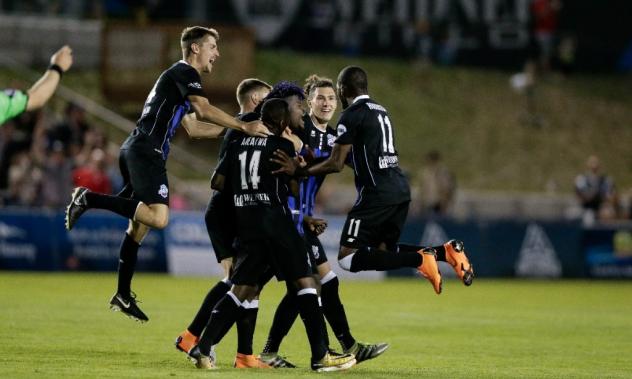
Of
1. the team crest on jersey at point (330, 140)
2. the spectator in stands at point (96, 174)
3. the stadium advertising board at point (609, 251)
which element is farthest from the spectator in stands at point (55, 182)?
the team crest on jersey at point (330, 140)

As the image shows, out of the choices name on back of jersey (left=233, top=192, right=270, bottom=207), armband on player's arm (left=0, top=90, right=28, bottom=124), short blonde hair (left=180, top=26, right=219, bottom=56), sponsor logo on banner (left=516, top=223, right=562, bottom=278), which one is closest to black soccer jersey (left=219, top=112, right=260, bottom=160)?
name on back of jersey (left=233, top=192, right=270, bottom=207)

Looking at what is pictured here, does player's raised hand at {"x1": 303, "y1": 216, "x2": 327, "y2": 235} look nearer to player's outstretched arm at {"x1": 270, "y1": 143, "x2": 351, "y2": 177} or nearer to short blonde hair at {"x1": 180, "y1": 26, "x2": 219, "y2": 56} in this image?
player's outstretched arm at {"x1": 270, "y1": 143, "x2": 351, "y2": 177}

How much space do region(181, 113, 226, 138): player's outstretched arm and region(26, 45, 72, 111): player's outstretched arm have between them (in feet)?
8.33

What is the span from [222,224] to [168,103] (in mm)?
1319

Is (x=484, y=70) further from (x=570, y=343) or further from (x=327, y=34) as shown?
(x=570, y=343)

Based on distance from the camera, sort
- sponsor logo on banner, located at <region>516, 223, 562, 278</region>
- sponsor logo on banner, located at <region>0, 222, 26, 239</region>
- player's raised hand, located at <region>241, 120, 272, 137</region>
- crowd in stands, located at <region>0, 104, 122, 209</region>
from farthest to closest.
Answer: sponsor logo on banner, located at <region>516, 223, 562, 278</region>, crowd in stands, located at <region>0, 104, 122, 209</region>, sponsor logo on banner, located at <region>0, 222, 26, 239</region>, player's raised hand, located at <region>241, 120, 272, 137</region>

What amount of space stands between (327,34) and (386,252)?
25.2 meters

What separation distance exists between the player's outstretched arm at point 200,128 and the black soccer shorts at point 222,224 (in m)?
0.88

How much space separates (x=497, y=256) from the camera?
84.6 ft

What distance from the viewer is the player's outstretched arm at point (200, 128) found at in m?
12.0

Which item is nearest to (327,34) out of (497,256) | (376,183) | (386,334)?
(497,256)

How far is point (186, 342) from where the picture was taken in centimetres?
1108

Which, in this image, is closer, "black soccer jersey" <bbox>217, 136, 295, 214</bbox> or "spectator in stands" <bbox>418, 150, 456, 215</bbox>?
"black soccer jersey" <bbox>217, 136, 295, 214</bbox>

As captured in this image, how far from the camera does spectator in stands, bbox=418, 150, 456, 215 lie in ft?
88.4
